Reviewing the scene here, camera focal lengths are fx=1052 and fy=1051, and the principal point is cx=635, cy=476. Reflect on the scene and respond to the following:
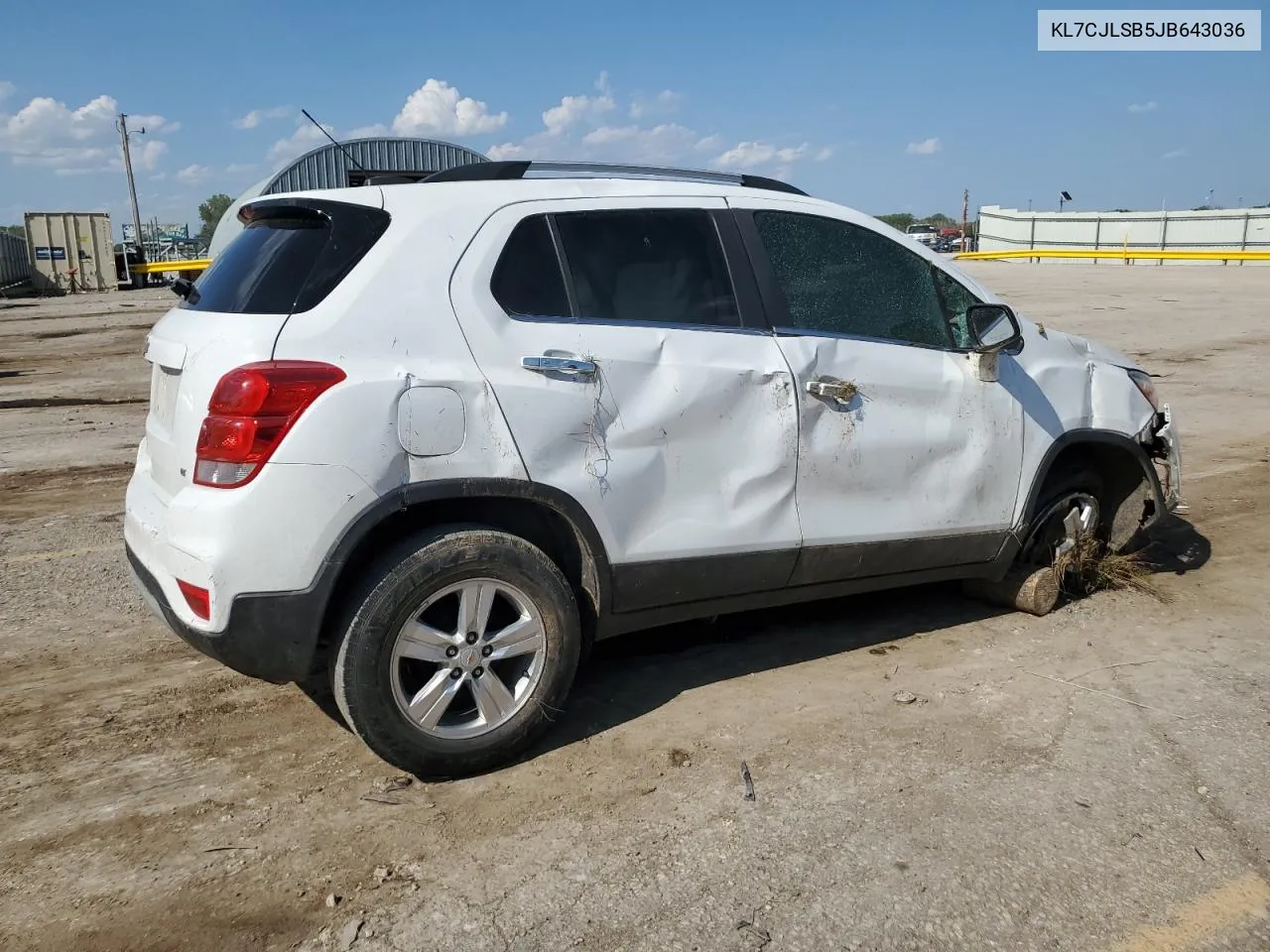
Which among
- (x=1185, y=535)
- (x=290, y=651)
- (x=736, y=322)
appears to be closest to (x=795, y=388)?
(x=736, y=322)

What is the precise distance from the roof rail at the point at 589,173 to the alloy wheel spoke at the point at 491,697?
1.74 m

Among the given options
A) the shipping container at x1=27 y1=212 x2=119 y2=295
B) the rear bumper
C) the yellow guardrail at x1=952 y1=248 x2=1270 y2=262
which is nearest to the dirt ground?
the rear bumper

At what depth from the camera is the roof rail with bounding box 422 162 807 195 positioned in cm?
378

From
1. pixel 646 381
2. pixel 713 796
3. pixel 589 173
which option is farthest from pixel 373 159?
pixel 713 796

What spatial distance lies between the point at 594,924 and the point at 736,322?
2167 mm

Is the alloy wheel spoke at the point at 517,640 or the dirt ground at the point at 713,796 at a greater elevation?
the alloy wheel spoke at the point at 517,640

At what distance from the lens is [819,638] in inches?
190

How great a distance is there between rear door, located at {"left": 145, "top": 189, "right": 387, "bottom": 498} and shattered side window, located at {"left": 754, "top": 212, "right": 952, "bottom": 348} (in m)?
1.59

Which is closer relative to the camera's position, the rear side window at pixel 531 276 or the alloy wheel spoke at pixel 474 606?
the alloy wheel spoke at pixel 474 606

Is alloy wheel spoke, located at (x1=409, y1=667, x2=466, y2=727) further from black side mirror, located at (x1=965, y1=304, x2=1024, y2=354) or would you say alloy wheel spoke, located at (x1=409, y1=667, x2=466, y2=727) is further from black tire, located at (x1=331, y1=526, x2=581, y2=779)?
black side mirror, located at (x1=965, y1=304, x2=1024, y2=354)

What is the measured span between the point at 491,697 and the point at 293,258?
62.1 inches

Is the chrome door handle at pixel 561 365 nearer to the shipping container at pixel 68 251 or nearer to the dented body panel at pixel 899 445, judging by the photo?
the dented body panel at pixel 899 445

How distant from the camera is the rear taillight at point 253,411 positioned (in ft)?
10.1

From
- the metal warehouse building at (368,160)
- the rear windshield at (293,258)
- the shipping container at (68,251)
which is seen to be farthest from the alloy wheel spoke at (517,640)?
the shipping container at (68,251)
